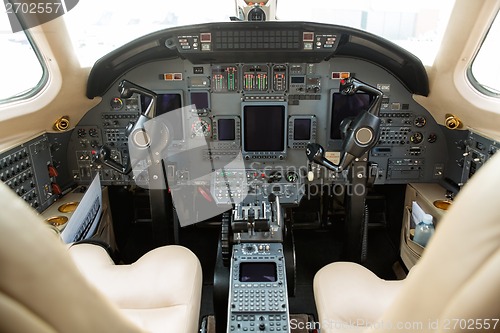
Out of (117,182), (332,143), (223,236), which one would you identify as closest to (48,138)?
(117,182)

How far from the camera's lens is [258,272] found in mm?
2428

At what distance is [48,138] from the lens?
3.00 metres

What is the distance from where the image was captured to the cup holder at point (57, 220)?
2709 mm

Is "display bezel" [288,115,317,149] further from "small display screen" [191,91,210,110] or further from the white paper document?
the white paper document

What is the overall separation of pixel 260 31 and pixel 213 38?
0.35 metres

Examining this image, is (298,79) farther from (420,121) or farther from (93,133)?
(93,133)

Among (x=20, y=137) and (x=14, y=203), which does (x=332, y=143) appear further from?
(x=14, y=203)

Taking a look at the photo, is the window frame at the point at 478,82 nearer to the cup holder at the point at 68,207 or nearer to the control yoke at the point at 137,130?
the control yoke at the point at 137,130

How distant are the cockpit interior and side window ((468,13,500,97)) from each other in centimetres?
1

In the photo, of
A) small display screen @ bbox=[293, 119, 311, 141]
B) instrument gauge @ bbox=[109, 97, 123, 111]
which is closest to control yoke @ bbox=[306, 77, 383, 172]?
small display screen @ bbox=[293, 119, 311, 141]

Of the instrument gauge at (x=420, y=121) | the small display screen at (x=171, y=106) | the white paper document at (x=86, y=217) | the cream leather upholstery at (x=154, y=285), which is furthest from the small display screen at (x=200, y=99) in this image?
the instrument gauge at (x=420, y=121)

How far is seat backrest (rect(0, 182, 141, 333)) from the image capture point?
58 centimetres

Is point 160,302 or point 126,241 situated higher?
point 160,302

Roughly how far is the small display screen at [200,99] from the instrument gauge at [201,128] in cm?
12
